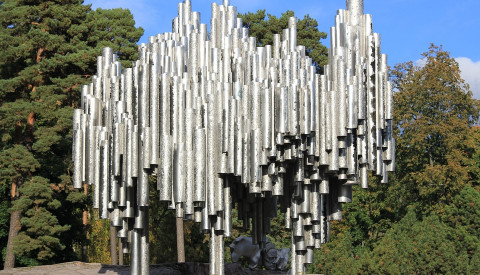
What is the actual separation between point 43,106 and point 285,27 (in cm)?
1337

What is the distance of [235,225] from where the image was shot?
2964 cm

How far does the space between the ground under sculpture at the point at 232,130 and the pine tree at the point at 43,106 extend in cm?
1095

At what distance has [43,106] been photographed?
85.1 feet

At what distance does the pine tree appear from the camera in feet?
83.3

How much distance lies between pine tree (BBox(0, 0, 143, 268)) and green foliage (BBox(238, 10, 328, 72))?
7.83 meters

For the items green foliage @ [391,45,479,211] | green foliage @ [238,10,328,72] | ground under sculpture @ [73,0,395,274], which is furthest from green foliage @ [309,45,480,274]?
ground under sculpture @ [73,0,395,274]

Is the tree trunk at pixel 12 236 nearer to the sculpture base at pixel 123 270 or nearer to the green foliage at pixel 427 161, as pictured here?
the sculpture base at pixel 123 270

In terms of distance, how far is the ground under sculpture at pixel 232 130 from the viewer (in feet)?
44.0

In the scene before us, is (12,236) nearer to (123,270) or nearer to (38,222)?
(38,222)

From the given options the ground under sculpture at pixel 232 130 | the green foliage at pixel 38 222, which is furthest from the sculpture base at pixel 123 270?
the green foliage at pixel 38 222

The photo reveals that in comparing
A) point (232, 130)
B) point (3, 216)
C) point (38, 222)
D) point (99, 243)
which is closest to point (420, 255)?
point (232, 130)

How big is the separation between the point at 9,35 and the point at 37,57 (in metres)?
1.26

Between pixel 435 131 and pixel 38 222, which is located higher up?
pixel 435 131

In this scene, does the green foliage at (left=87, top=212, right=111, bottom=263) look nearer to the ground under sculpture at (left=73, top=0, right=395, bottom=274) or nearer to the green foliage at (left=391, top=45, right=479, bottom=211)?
the green foliage at (left=391, top=45, right=479, bottom=211)
